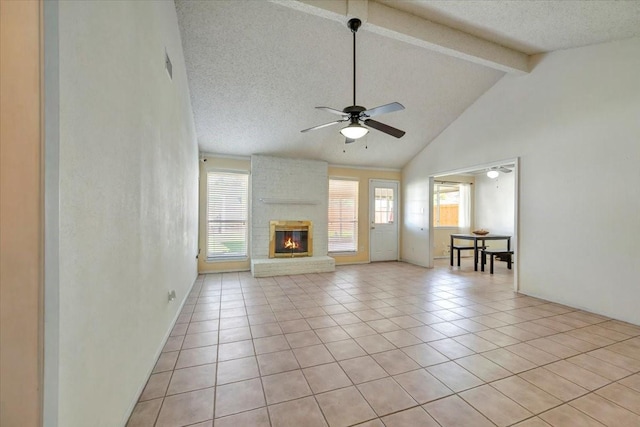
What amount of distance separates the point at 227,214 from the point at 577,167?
6.01 m

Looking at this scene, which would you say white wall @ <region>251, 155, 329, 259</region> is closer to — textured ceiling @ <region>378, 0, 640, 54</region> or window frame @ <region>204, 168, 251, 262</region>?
window frame @ <region>204, 168, 251, 262</region>

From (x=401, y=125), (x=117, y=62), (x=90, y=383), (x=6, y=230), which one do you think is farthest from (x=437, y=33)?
(x=90, y=383)

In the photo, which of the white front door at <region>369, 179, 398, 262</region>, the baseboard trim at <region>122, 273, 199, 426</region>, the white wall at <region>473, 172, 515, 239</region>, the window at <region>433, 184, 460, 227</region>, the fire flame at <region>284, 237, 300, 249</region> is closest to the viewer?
the baseboard trim at <region>122, 273, 199, 426</region>

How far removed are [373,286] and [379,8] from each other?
4.07m

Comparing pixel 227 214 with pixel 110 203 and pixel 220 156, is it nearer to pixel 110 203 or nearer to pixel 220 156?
pixel 220 156

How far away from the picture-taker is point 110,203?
4.57ft

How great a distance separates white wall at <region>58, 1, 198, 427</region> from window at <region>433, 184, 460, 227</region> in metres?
7.60

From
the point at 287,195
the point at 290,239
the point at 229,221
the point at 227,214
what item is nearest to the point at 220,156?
the point at 227,214

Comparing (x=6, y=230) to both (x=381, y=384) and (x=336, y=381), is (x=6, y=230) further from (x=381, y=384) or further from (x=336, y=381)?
(x=381, y=384)

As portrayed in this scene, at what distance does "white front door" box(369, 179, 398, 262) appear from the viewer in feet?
23.6

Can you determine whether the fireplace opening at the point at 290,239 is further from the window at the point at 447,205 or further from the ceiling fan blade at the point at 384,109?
the window at the point at 447,205

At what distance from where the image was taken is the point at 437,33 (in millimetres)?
3428

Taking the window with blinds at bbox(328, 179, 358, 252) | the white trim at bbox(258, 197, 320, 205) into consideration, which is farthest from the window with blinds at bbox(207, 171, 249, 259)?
the window with blinds at bbox(328, 179, 358, 252)

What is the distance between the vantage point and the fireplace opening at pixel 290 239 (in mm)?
6023
